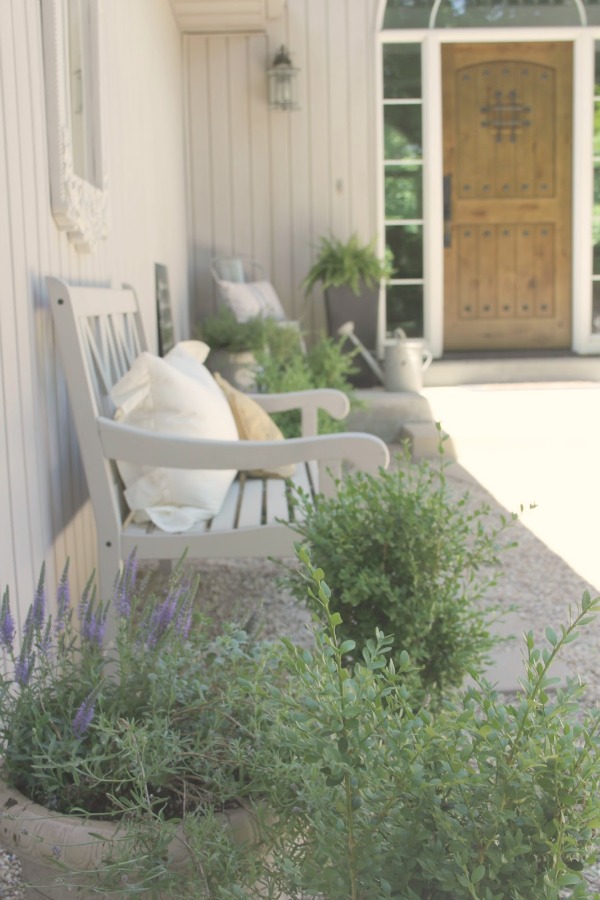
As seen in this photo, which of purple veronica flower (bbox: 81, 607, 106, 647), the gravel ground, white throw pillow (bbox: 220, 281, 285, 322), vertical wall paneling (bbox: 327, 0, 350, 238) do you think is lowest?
the gravel ground

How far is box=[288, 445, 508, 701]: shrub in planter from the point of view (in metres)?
2.09

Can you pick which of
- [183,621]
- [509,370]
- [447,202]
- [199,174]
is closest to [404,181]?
[447,202]

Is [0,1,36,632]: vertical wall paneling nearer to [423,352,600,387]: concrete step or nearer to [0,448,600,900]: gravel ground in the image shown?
[0,448,600,900]: gravel ground

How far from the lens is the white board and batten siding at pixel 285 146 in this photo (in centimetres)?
723

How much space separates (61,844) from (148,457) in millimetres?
1237

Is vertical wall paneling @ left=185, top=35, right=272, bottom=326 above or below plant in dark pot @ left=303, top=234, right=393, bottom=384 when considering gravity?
above

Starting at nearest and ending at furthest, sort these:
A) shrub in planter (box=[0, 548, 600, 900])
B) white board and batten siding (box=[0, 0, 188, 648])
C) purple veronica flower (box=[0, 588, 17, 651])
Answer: shrub in planter (box=[0, 548, 600, 900]), purple veronica flower (box=[0, 588, 17, 651]), white board and batten siding (box=[0, 0, 188, 648])

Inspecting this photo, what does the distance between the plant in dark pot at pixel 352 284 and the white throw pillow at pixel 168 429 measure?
13.9ft

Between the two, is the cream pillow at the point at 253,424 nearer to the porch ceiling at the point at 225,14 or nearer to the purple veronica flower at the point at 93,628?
the purple veronica flower at the point at 93,628

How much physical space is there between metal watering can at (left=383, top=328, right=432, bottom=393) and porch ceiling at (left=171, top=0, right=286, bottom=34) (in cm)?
215

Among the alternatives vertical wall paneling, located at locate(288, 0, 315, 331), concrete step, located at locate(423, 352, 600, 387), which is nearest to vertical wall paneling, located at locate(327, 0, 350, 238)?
vertical wall paneling, located at locate(288, 0, 315, 331)

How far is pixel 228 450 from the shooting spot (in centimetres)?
236

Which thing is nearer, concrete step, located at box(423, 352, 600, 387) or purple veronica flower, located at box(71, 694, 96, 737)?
purple veronica flower, located at box(71, 694, 96, 737)

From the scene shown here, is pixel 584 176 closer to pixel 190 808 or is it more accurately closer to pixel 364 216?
pixel 364 216
